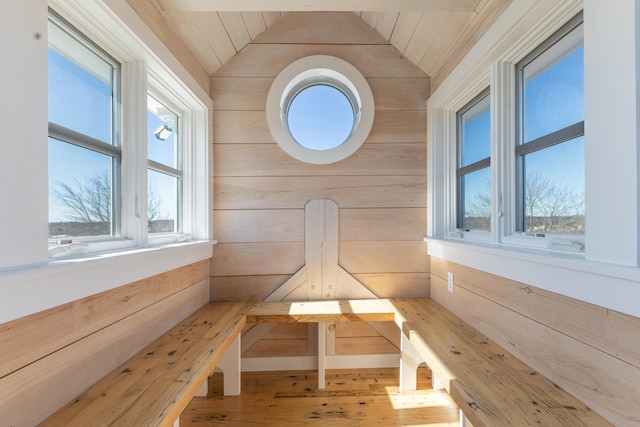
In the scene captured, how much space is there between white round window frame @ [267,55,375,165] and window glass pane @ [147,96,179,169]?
557mm

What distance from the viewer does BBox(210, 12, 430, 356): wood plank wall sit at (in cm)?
183

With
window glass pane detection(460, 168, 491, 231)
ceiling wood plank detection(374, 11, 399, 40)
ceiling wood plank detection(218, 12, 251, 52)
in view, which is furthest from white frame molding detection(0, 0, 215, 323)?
window glass pane detection(460, 168, 491, 231)

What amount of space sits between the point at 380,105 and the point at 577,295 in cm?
144

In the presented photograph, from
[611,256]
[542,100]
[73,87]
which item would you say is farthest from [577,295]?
[73,87]

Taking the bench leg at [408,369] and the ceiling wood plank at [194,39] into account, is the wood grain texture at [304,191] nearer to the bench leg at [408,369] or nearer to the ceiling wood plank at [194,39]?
the ceiling wood plank at [194,39]

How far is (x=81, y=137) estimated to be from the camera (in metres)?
0.98

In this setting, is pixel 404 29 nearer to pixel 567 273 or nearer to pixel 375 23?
pixel 375 23

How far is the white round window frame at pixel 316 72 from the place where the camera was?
181 centimetres

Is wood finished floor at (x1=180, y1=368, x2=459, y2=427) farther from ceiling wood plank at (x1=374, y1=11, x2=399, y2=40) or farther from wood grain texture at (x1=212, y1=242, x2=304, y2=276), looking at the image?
ceiling wood plank at (x1=374, y1=11, x2=399, y2=40)

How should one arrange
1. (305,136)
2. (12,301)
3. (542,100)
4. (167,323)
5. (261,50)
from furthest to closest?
(305,136), (261,50), (167,323), (542,100), (12,301)

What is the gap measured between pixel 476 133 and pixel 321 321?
4.40 ft

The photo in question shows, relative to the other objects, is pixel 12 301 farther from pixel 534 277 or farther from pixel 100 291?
pixel 534 277

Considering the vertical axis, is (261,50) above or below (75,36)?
above

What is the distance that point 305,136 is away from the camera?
1944mm
